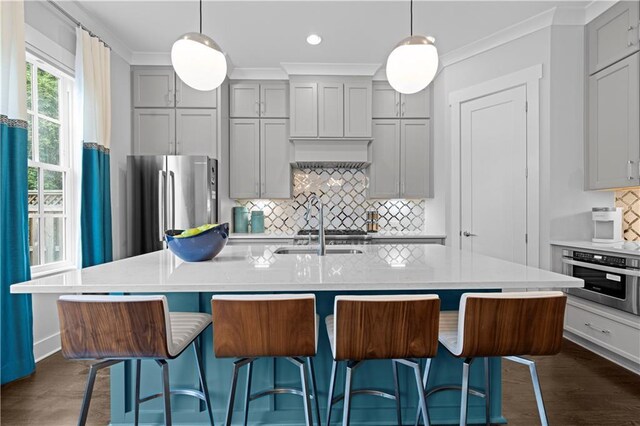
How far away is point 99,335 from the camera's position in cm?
138

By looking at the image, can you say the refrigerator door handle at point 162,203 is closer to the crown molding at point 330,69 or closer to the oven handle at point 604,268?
the crown molding at point 330,69

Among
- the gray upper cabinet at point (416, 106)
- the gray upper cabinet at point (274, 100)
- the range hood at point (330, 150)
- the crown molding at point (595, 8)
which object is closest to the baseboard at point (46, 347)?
the range hood at point (330, 150)

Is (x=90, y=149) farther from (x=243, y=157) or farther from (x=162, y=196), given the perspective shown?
(x=243, y=157)

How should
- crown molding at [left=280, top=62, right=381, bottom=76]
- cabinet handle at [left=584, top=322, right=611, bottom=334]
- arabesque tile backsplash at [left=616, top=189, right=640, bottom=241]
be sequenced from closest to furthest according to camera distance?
cabinet handle at [left=584, top=322, right=611, bottom=334] < arabesque tile backsplash at [left=616, top=189, right=640, bottom=241] < crown molding at [left=280, top=62, right=381, bottom=76]

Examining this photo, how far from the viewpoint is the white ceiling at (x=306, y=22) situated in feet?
10.6

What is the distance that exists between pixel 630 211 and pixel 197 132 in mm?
4225

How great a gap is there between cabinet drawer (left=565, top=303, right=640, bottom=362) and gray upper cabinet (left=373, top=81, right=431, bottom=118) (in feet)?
8.29

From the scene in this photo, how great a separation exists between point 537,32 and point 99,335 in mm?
4047

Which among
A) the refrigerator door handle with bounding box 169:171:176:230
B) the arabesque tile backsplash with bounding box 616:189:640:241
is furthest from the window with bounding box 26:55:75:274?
the arabesque tile backsplash with bounding box 616:189:640:241

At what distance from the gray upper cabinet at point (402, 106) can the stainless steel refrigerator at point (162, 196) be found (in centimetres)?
211

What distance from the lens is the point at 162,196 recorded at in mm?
3850

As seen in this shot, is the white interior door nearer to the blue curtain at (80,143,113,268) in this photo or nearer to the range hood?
the range hood

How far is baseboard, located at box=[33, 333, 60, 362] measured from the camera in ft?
9.53

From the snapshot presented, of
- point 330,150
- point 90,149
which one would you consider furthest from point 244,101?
point 90,149
